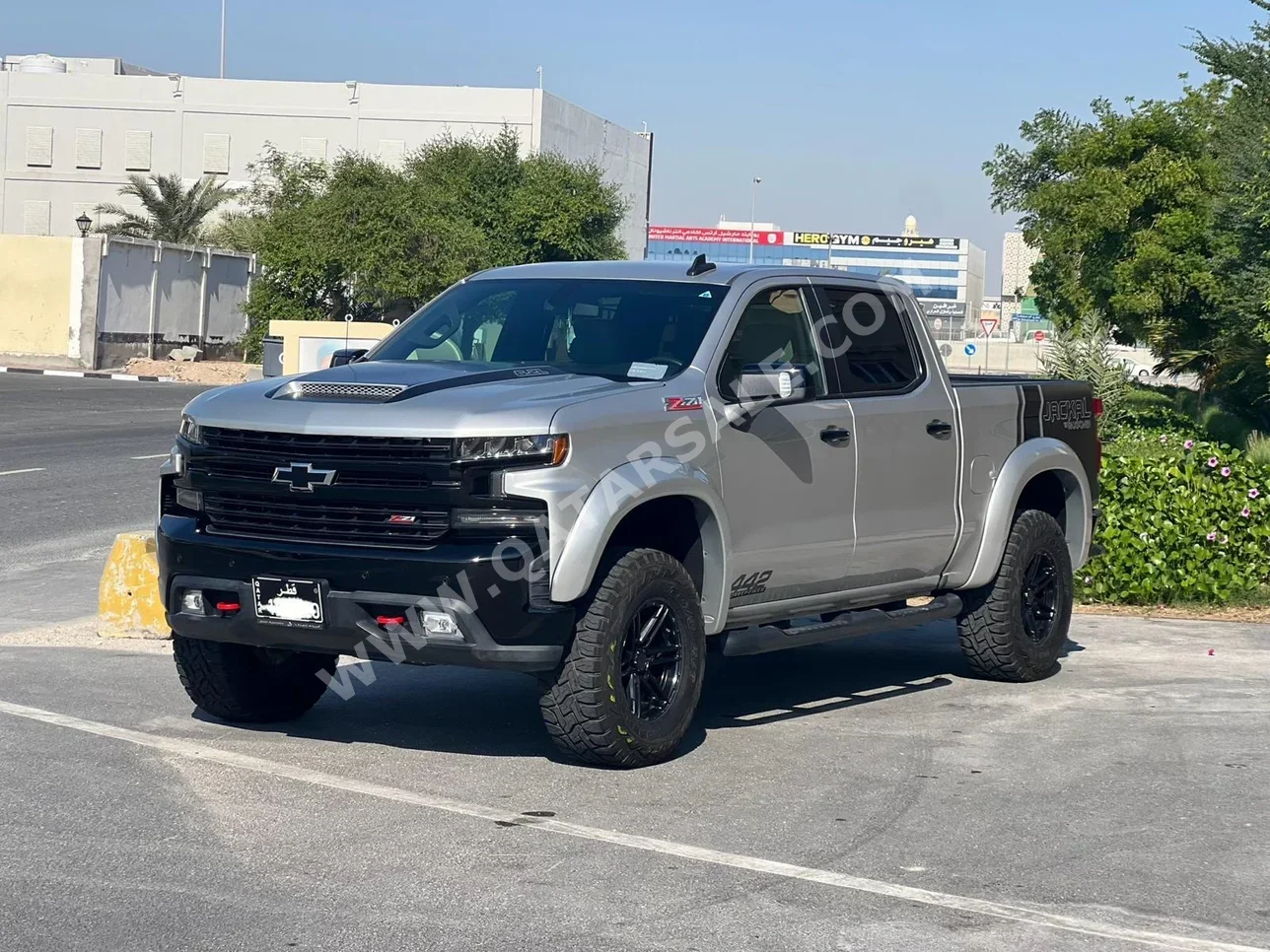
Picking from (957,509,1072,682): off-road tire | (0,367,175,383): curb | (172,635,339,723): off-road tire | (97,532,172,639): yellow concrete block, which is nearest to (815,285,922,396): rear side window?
(957,509,1072,682): off-road tire

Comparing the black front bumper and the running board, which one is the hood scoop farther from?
the running board

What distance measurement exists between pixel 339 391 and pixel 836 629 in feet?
8.19

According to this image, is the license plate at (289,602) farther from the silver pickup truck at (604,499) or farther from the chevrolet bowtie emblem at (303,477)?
the chevrolet bowtie emblem at (303,477)

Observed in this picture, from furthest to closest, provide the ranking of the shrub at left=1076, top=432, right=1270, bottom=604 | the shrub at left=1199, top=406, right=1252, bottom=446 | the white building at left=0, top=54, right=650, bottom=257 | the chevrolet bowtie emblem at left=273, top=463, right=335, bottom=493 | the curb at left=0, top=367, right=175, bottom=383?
the white building at left=0, top=54, right=650, bottom=257 < the curb at left=0, top=367, right=175, bottom=383 < the shrub at left=1199, top=406, right=1252, bottom=446 < the shrub at left=1076, top=432, right=1270, bottom=604 < the chevrolet bowtie emblem at left=273, top=463, right=335, bottom=493

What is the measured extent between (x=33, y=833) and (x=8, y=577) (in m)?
6.94

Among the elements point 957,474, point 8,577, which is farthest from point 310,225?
point 957,474

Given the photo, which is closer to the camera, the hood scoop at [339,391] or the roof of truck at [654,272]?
the hood scoop at [339,391]

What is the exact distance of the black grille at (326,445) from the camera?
6488mm

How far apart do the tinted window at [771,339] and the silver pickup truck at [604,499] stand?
1 cm

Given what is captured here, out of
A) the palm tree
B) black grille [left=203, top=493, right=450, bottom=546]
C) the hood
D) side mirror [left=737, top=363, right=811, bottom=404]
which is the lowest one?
black grille [left=203, top=493, right=450, bottom=546]

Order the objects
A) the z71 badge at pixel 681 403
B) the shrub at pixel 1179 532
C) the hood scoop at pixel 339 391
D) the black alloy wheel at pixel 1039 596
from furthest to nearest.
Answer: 1. the shrub at pixel 1179 532
2. the black alloy wheel at pixel 1039 596
3. the z71 badge at pixel 681 403
4. the hood scoop at pixel 339 391

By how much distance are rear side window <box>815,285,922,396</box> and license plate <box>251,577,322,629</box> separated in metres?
2.78

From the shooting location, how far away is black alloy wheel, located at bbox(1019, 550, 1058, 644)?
9.27 metres

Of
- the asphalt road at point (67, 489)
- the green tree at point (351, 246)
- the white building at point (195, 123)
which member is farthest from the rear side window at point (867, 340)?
the white building at point (195, 123)
